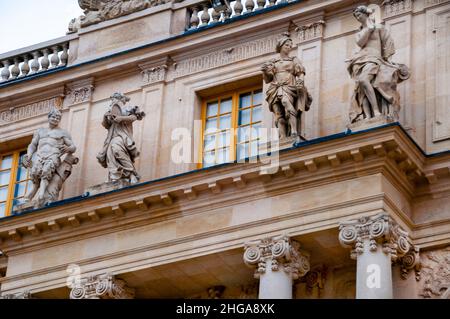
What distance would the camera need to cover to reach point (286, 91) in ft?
88.3

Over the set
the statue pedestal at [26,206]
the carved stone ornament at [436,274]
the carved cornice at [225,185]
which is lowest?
the carved stone ornament at [436,274]

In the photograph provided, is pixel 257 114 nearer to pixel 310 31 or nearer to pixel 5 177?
pixel 310 31

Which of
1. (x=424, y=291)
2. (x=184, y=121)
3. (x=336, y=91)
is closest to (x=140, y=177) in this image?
(x=184, y=121)

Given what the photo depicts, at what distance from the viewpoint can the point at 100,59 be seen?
1198 inches

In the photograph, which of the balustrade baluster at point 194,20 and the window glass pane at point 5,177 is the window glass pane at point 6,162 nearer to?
the window glass pane at point 5,177

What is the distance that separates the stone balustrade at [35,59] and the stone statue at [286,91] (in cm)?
537

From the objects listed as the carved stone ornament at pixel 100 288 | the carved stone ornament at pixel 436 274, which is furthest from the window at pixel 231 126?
the carved stone ornament at pixel 436 274

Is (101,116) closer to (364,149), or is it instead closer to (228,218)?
(228,218)

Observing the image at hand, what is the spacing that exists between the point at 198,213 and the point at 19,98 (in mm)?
5646

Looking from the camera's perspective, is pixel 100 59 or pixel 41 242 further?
pixel 100 59

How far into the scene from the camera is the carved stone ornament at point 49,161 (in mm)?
28722

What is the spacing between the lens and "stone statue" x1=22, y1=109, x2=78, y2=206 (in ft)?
94.3

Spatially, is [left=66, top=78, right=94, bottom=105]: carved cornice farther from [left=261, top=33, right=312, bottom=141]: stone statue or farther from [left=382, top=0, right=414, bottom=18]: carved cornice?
[left=382, top=0, right=414, bottom=18]: carved cornice

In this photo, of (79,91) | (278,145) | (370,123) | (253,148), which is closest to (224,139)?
(253,148)
